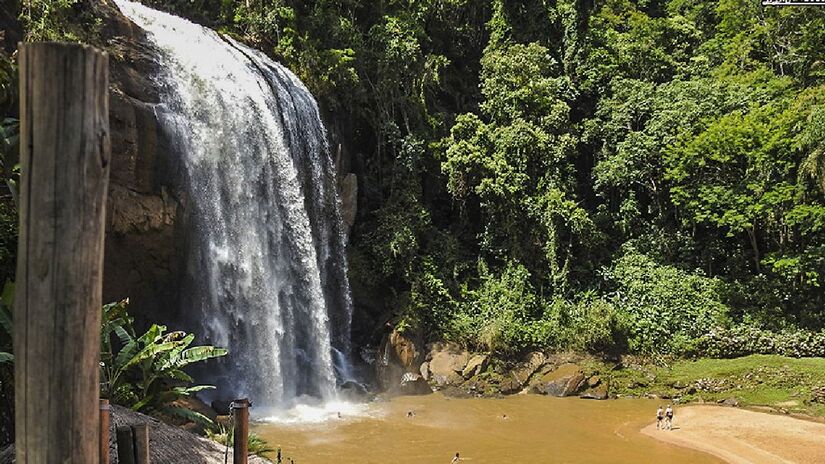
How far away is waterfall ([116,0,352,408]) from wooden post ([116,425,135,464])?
11.4m

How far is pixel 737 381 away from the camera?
17.3m

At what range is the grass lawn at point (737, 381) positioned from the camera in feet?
53.5

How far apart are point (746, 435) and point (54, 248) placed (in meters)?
15.0

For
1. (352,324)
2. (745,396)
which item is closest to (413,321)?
(352,324)

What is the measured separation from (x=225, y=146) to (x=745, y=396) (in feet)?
49.1

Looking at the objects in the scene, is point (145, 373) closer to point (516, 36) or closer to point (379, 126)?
point (379, 126)

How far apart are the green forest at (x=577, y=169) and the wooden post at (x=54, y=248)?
16793 mm

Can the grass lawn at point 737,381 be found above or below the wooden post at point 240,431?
below

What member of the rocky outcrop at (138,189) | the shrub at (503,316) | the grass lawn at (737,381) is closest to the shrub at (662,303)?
the grass lawn at (737,381)

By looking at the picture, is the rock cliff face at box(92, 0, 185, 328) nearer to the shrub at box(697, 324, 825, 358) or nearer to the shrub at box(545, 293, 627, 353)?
the shrub at box(545, 293, 627, 353)

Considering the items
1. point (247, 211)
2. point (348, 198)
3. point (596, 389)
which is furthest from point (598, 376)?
point (247, 211)

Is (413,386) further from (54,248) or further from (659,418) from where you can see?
(54,248)

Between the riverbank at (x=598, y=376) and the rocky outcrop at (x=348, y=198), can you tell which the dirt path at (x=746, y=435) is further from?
the rocky outcrop at (x=348, y=198)

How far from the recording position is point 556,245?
21.2m
